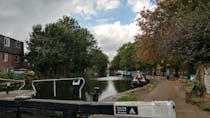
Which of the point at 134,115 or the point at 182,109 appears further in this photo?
the point at 182,109

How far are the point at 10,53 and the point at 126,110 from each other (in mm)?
54382

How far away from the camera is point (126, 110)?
460 cm

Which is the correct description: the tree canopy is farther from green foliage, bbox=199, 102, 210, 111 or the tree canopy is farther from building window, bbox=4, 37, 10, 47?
green foliage, bbox=199, 102, 210, 111

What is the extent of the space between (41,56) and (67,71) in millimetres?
11166

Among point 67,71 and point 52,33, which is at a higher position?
point 52,33

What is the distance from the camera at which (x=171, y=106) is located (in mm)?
4266

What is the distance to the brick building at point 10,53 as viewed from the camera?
53591mm

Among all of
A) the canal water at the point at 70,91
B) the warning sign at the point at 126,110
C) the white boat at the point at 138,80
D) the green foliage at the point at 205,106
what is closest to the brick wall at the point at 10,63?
the canal water at the point at 70,91

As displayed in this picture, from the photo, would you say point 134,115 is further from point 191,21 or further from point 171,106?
point 191,21

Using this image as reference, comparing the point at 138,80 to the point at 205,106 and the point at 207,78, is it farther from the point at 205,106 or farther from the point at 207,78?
the point at 205,106

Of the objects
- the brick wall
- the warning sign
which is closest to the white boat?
the brick wall

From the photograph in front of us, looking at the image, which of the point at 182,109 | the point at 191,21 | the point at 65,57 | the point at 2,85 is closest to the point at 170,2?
the point at 191,21

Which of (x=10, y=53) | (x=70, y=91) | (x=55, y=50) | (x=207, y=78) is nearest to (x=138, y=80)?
(x=70, y=91)

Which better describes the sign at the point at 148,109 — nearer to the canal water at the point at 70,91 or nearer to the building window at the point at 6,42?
the canal water at the point at 70,91
